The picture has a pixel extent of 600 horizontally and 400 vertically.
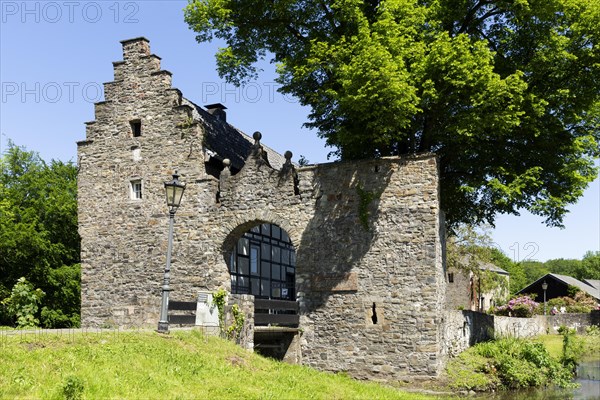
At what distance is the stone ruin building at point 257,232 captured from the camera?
747 inches

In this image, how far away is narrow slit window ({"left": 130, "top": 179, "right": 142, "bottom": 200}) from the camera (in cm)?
2264

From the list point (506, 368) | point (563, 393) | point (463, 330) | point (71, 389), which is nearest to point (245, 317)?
point (71, 389)

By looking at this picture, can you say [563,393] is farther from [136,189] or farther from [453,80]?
[136,189]

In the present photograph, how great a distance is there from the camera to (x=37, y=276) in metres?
33.3

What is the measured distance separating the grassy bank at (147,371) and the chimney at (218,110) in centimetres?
1552

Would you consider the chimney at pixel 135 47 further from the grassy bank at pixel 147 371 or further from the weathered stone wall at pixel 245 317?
the grassy bank at pixel 147 371

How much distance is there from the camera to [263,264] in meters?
24.5

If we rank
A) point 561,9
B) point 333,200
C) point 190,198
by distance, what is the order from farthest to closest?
point 190,198 < point 333,200 < point 561,9

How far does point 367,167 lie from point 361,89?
3.10 m

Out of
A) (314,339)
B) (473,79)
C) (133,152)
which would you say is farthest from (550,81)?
(133,152)

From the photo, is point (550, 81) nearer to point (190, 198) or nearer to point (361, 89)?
point (361, 89)

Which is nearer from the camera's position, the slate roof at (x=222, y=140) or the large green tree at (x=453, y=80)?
the large green tree at (x=453, y=80)

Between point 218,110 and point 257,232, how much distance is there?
25.9ft

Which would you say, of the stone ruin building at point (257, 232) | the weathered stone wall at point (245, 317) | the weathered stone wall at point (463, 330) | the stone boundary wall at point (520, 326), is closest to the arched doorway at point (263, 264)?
the stone ruin building at point (257, 232)
